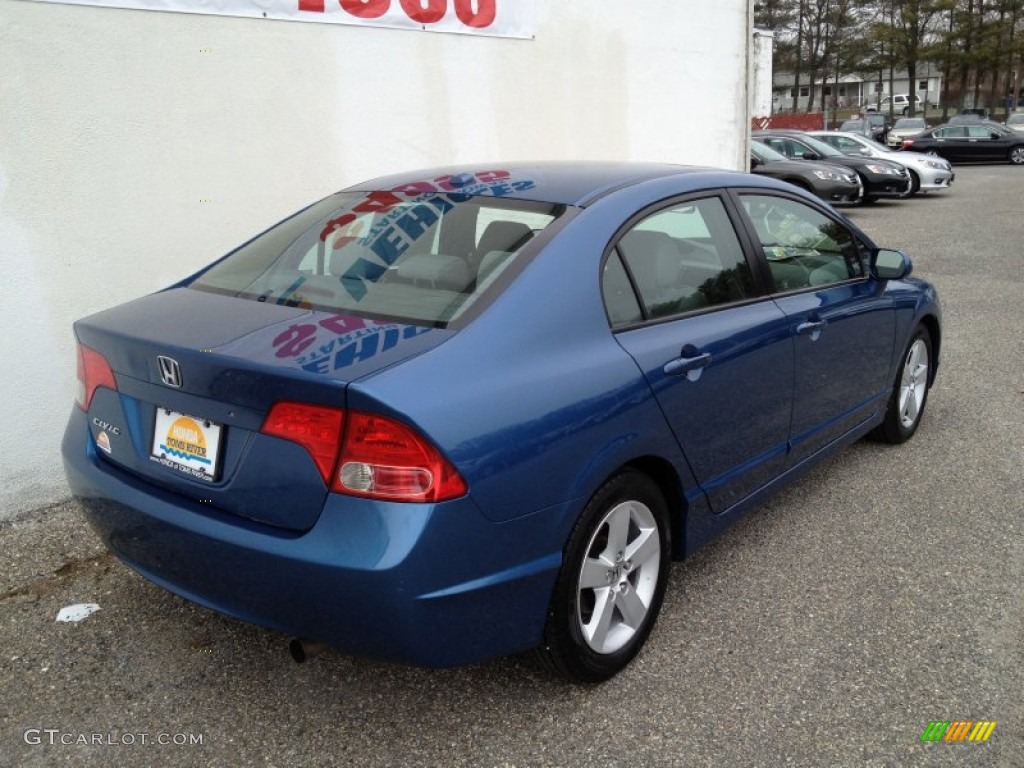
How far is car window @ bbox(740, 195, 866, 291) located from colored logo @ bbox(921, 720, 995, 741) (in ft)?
5.48

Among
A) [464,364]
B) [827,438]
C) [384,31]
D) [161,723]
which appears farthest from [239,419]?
[384,31]

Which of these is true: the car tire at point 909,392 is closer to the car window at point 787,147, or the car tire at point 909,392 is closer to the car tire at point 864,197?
the car tire at point 864,197

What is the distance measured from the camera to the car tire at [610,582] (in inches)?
99.0

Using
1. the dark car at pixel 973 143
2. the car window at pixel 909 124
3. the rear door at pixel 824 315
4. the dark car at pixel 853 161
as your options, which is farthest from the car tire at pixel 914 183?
the rear door at pixel 824 315

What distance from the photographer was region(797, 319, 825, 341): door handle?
350 centimetres

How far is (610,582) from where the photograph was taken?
2711 mm

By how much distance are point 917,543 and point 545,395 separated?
2130 millimetres

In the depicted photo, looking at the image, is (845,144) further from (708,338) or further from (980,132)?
(708,338)

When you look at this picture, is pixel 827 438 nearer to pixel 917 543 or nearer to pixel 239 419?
pixel 917 543

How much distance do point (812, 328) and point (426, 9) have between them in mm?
3466

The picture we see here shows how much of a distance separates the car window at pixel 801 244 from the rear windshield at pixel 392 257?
1.12 metres

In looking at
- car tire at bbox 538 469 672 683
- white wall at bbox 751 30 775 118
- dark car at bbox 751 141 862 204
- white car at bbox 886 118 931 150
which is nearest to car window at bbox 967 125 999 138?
white car at bbox 886 118 931 150

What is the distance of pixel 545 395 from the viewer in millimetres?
2375

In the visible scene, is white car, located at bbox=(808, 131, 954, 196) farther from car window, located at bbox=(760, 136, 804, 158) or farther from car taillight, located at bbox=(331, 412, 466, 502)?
car taillight, located at bbox=(331, 412, 466, 502)
